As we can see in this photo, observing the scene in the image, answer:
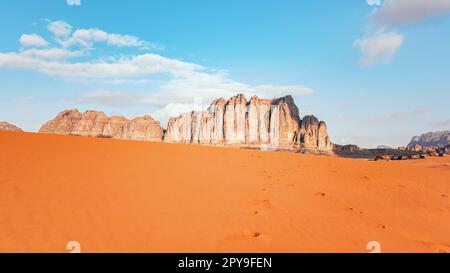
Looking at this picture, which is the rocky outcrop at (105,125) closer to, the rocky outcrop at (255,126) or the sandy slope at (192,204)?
the rocky outcrop at (255,126)

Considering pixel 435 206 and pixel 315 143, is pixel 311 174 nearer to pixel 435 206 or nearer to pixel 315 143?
pixel 435 206

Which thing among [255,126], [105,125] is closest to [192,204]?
[255,126]

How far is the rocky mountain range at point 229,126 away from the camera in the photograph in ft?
465

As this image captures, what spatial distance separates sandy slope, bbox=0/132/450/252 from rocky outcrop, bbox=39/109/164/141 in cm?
16103

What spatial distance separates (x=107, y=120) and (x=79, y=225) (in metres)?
180

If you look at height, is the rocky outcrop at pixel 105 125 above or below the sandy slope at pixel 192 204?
above

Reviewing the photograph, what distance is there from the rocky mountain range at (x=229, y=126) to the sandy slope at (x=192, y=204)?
12568cm

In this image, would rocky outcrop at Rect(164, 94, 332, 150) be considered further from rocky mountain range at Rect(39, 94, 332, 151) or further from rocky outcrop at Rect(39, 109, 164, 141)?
→ rocky outcrop at Rect(39, 109, 164, 141)

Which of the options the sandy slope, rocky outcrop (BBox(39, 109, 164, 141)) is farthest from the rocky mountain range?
the sandy slope

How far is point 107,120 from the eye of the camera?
559ft

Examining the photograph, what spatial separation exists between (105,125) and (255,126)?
91842 mm

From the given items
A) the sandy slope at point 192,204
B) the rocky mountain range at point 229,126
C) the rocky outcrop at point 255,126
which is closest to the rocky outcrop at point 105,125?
the rocky mountain range at point 229,126

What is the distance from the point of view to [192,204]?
6.30 metres
